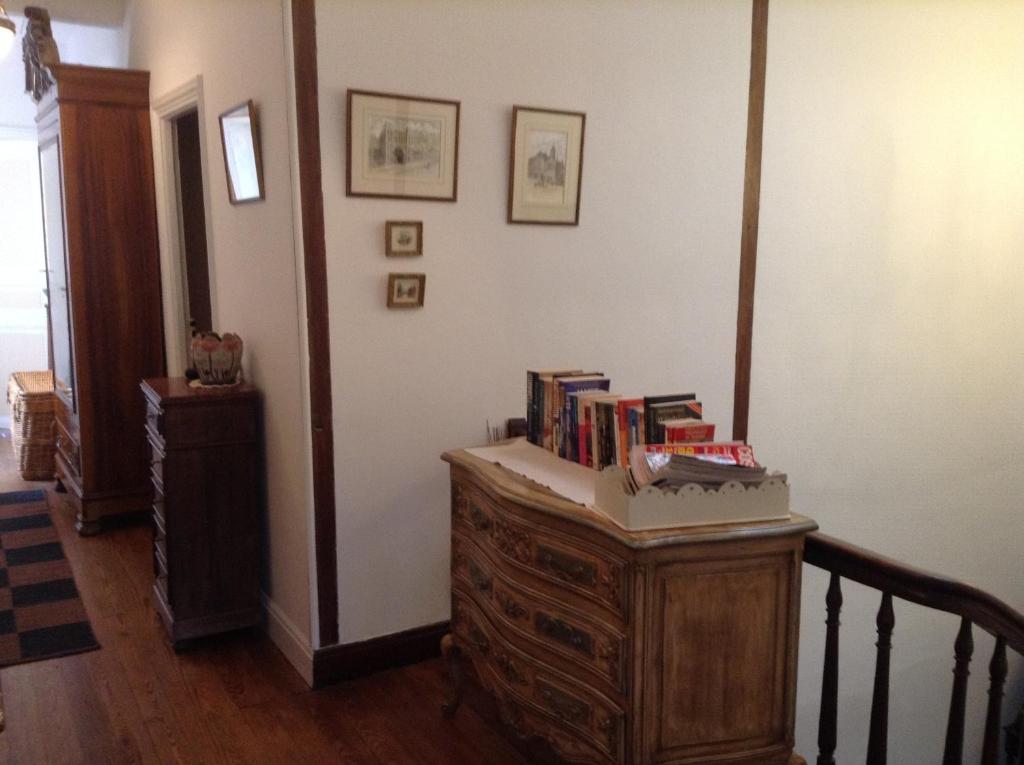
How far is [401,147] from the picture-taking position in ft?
8.89

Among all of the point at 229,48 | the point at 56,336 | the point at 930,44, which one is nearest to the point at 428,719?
the point at 229,48

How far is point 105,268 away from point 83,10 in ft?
4.91

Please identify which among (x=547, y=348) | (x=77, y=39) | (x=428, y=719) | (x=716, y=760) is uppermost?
(x=77, y=39)

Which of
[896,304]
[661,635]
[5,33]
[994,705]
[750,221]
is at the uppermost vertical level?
[5,33]

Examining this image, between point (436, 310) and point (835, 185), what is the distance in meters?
2.02

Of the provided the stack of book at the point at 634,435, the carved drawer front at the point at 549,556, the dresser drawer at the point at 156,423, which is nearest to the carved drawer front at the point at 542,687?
the carved drawer front at the point at 549,556

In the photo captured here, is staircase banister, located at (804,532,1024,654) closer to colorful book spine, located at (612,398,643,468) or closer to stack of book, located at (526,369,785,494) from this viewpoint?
stack of book, located at (526,369,785,494)

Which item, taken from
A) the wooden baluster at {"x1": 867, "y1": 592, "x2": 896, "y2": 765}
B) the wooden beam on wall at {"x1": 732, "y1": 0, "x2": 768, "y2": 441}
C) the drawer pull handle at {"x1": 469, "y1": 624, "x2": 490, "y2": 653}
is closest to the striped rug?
the drawer pull handle at {"x1": 469, "y1": 624, "x2": 490, "y2": 653}

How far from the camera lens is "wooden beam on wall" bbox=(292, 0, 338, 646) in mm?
2537

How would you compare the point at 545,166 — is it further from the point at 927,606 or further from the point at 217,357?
the point at 927,606

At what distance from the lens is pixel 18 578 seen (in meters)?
3.63

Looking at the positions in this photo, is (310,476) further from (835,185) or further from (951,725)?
(835,185)

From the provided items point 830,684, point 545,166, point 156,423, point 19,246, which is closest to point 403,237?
point 545,166

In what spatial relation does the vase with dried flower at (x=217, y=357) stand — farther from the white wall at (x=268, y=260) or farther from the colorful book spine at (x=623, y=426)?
the colorful book spine at (x=623, y=426)
